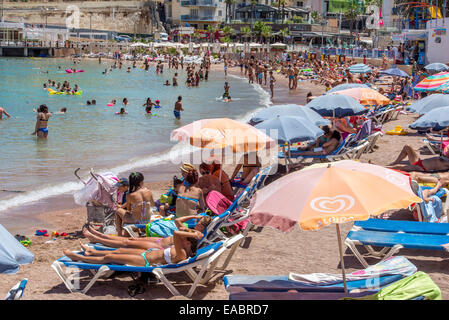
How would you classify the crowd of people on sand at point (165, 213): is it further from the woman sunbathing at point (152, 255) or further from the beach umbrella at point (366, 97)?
the beach umbrella at point (366, 97)

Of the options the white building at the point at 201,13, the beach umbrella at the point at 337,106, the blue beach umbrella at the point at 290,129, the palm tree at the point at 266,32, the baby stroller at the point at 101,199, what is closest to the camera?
the baby stroller at the point at 101,199

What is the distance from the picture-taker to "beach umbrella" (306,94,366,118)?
1242 cm

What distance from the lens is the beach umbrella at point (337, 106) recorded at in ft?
40.8

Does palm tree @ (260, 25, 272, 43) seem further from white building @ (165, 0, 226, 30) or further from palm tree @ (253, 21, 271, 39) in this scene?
white building @ (165, 0, 226, 30)

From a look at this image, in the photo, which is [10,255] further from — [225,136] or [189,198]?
[225,136]

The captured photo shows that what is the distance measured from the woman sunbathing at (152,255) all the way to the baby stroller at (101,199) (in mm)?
1844

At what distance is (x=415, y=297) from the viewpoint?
4051 millimetres

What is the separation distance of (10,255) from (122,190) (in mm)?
2965

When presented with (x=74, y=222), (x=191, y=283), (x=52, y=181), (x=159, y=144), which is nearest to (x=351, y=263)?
(x=191, y=283)

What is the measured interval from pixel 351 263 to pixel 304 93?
1051 inches

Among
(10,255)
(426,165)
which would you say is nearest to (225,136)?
(426,165)

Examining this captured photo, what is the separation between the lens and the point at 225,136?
8.86 meters

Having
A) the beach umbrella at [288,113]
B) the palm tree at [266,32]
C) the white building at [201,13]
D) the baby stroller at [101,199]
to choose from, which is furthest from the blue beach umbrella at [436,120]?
the white building at [201,13]

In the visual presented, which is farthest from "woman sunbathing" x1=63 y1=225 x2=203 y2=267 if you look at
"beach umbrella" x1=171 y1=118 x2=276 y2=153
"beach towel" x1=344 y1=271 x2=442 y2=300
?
"beach umbrella" x1=171 y1=118 x2=276 y2=153
